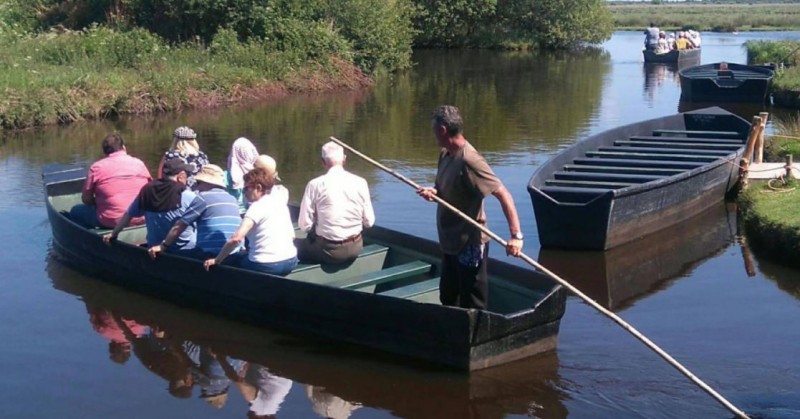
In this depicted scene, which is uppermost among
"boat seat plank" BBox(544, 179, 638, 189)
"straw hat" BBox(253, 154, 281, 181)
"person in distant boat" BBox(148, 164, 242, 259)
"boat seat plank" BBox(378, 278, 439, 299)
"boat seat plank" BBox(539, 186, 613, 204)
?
"straw hat" BBox(253, 154, 281, 181)

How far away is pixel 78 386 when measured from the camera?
766 centimetres

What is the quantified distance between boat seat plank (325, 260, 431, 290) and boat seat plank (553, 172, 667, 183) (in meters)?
4.23

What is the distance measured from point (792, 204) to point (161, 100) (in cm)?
1535

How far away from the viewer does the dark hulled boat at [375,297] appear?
7.52 metres

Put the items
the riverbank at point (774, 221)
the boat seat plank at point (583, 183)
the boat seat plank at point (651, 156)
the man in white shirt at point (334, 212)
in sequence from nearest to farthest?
the man in white shirt at point (334, 212) < the riverbank at point (774, 221) < the boat seat plank at point (583, 183) < the boat seat plank at point (651, 156)

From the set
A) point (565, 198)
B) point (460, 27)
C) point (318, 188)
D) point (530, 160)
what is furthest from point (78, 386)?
point (460, 27)

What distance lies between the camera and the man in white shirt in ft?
28.0

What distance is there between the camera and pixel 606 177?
1259 centimetres

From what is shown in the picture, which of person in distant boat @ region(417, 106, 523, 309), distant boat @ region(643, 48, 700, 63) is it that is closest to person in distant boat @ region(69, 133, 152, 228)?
person in distant boat @ region(417, 106, 523, 309)

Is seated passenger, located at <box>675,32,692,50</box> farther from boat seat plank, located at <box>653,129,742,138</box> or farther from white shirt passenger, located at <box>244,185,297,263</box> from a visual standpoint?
white shirt passenger, located at <box>244,185,297,263</box>

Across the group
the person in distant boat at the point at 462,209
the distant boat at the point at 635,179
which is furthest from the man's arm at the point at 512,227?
the distant boat at the point at 635,179

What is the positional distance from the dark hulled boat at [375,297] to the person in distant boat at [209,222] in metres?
0.19

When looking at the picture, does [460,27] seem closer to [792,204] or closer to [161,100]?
[161,100]

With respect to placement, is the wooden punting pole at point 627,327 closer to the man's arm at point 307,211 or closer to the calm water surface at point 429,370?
the calm water surface at point 429,370
